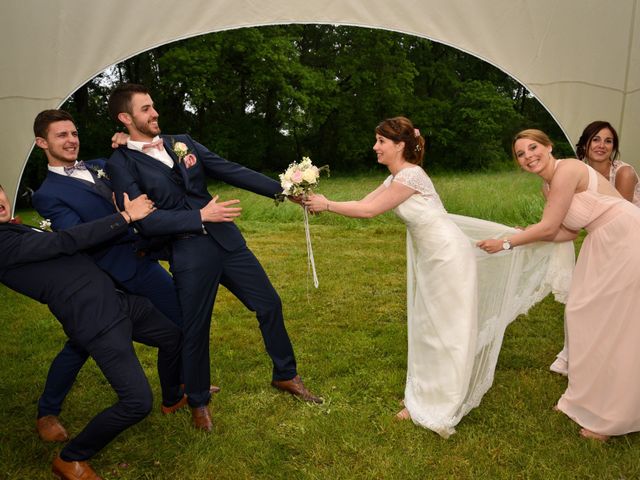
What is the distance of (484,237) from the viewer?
172 inches

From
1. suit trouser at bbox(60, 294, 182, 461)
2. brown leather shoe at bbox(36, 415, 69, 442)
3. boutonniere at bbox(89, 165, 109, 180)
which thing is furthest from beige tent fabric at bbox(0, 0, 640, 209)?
suit trouser at bbox(60, 294, 182, 461)

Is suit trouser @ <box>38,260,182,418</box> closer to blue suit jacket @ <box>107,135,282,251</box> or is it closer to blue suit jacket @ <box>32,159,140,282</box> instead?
blue suit jacket @ <box>32,159,140,282</box>

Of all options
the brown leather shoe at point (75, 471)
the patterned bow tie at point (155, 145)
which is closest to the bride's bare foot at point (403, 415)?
the brown leather shoe at point (75, 471)

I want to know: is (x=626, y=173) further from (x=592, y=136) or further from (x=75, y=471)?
(x=75, y=471)

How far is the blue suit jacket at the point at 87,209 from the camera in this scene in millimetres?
3734

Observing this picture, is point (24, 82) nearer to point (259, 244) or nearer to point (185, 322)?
point (185, 322)

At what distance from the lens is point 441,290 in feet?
13.6

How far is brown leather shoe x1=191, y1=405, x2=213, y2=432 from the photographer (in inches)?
163

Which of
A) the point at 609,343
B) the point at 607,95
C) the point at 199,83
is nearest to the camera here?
the point at 609,343

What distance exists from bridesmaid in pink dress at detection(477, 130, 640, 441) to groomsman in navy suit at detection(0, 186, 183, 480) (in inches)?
98.6

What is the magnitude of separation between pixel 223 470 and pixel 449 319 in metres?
1.78

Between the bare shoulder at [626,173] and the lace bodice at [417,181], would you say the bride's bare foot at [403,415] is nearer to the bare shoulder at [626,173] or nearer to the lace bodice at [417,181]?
the lace bodice at [417,181]

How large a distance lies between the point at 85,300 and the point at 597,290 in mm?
3219

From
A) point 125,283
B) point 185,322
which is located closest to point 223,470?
point 185,322
